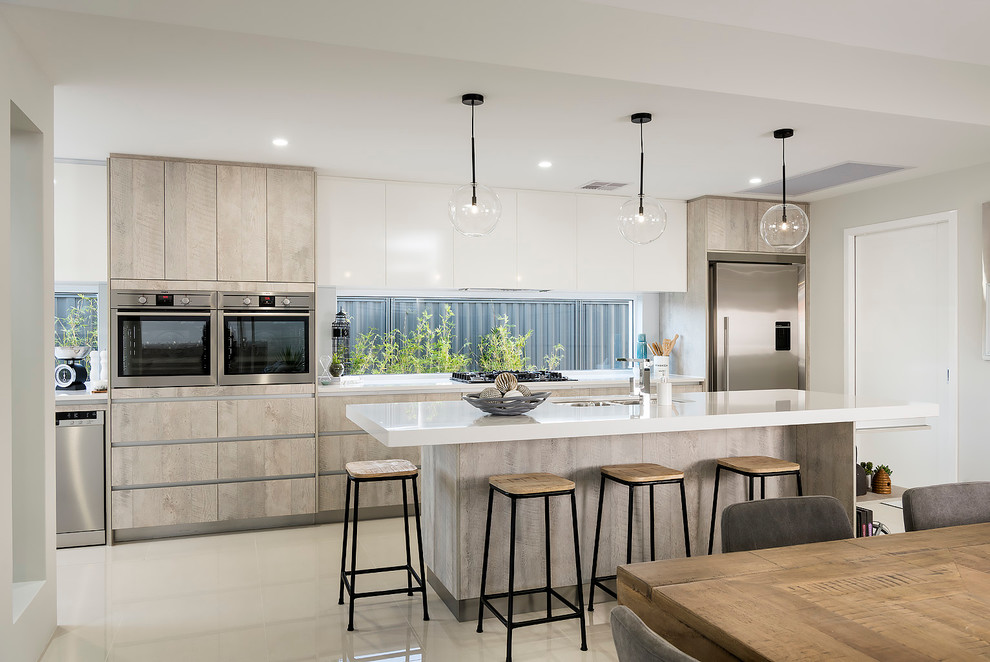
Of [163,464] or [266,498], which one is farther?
[266,498]

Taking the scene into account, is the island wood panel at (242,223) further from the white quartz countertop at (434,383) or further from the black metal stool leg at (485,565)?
the black metal stool leg at (485,565)

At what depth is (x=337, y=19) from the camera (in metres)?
2.73

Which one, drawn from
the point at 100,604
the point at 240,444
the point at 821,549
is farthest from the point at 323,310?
the point at 821,549

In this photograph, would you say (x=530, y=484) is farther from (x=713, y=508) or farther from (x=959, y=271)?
(x=959, y=271)

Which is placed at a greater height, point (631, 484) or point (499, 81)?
point (499, 81)

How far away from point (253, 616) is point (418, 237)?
9.48 feet

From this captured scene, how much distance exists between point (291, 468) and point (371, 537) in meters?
0.73

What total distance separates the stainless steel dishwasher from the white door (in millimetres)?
5108

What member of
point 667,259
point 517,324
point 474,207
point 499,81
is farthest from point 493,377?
point 499,81

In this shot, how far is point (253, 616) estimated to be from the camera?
3291mm

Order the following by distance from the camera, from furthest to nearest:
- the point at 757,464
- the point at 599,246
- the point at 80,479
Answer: the point at 599,246 → the point at 80,479 → the point at 757,464

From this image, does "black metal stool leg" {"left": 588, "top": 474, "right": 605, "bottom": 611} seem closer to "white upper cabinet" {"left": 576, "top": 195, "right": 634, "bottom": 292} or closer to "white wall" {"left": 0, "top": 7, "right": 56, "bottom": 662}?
"white wall" {"left": 0, "top": 7, "right": 56, "bottom": 662}

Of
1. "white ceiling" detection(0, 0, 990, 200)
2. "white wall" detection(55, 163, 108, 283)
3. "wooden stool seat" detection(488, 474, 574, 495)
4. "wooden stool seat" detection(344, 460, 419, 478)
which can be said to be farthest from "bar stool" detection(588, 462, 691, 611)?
"white wall" detection(55, 163, 108, 283)

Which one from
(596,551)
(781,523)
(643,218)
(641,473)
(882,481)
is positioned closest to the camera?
(781,523)
